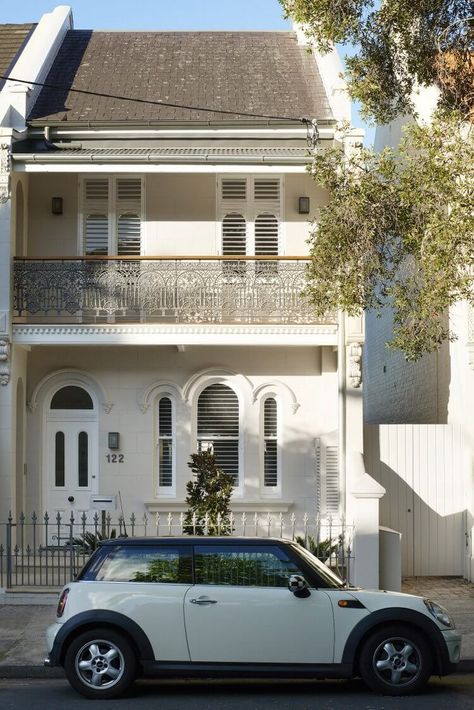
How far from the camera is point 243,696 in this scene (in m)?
9.85

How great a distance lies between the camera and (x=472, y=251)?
1127cm

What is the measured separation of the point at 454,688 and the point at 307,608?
170 centimetres

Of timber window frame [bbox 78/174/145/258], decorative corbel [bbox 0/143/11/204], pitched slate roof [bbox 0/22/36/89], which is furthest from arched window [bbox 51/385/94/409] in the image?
pitched slate roof [bbox 0/22/36/89]

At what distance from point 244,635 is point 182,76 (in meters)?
12.7

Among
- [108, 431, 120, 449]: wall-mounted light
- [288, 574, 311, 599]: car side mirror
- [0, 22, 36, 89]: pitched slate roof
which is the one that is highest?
[0, 22, 36, 89]: pitched slate roof

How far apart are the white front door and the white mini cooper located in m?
8.42

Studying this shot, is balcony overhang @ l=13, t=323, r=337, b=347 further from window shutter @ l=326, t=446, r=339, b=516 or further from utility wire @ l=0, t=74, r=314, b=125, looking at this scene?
utility wire @ l=0, t=74, r=314, b=125

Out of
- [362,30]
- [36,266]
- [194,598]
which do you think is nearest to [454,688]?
[194,598]

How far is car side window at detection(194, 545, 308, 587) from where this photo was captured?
983cm

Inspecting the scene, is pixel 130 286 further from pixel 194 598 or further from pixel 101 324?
pixel 194 598

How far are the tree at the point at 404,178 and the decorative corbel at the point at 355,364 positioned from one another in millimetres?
4150

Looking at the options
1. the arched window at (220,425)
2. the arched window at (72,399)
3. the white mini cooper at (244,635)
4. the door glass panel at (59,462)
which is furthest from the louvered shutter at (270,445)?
the white mini cooper at (244,635)

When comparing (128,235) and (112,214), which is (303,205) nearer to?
(128,235)

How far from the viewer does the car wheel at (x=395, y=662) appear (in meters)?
9.62
